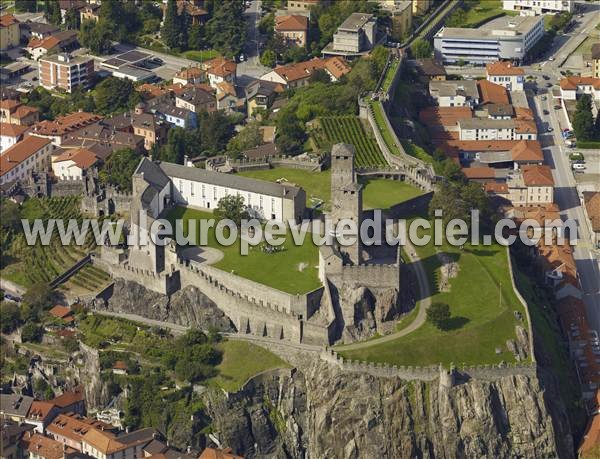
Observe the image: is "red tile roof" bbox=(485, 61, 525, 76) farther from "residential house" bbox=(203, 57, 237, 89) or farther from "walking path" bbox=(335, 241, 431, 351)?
"walking path" bbox=(335, 241, 431, 351)

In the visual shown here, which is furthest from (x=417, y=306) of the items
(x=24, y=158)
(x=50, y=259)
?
(x=24, y=158)

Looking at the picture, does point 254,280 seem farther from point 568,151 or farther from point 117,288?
point 568,151

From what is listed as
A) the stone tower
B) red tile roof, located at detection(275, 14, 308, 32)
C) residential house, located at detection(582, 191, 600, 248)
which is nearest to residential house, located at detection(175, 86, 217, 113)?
red tile roof, located at detection(275, 14, 308, 32)

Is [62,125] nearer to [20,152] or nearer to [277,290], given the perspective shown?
[20,152]

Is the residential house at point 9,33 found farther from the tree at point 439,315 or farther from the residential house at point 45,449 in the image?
the tree at point 439,315

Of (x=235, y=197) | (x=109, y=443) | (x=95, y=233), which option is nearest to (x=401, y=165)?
(x=235, y=197)

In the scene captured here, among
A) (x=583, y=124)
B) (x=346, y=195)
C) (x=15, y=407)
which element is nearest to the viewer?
(x=346, y=195)
